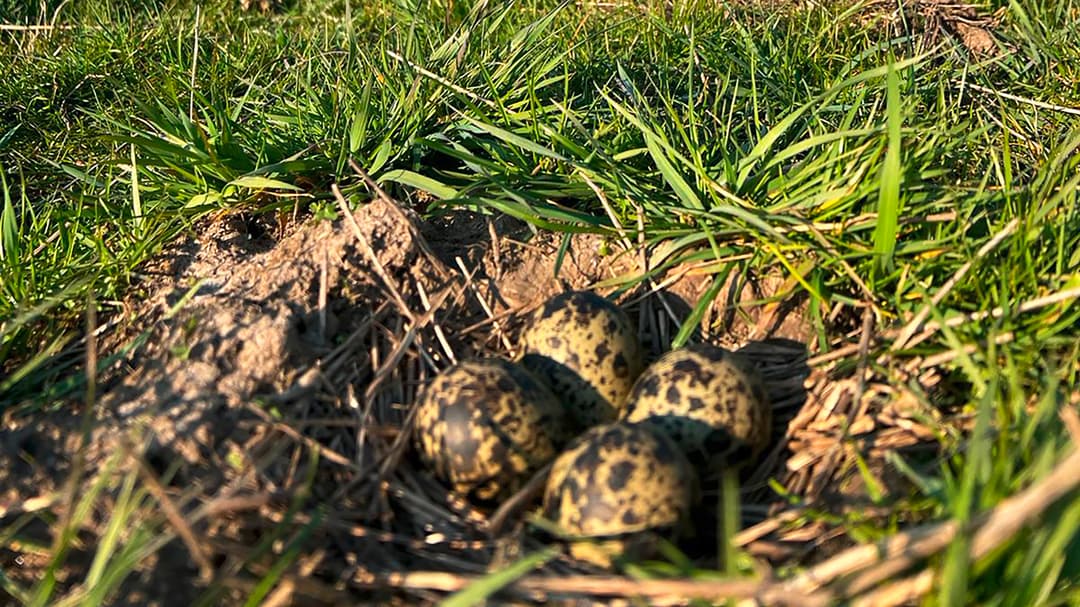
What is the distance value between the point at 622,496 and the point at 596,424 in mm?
553

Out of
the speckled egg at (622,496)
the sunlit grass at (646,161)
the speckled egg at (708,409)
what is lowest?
the speckled egg at (622,496)

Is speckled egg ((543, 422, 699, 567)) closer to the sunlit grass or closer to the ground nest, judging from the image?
the ground nest

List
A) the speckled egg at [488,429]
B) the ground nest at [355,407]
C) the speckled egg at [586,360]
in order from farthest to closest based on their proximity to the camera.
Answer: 1. the speckled egg at [586,360]
2. the speckled egg at [488,429]
3. the ground nest at [355,407]

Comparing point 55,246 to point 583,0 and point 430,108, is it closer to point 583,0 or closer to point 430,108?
point 430,108

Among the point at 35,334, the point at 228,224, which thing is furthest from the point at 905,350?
the point at 35,334

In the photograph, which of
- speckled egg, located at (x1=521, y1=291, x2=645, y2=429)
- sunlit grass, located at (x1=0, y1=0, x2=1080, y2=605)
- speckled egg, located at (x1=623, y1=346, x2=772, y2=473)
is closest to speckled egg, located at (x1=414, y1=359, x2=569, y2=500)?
speckled egg, located at (x1=521, y1=291, x2=645, y2=429)

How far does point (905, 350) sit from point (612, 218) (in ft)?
3.65

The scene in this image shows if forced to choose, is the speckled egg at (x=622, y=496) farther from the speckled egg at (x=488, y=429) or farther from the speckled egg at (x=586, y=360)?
the speckled egg at (x=586, y=360)

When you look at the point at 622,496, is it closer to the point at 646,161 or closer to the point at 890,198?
the point at 890,198

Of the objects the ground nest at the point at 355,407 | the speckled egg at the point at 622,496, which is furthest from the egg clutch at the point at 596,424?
the ground nest at the point at 355,407

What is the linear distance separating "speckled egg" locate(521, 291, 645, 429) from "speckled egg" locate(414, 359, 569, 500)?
163 millimetres

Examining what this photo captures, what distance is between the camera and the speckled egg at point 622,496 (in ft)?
7.93

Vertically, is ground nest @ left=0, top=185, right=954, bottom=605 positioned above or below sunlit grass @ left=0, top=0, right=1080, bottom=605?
below

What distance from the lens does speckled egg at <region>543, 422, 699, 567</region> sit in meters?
2.42
